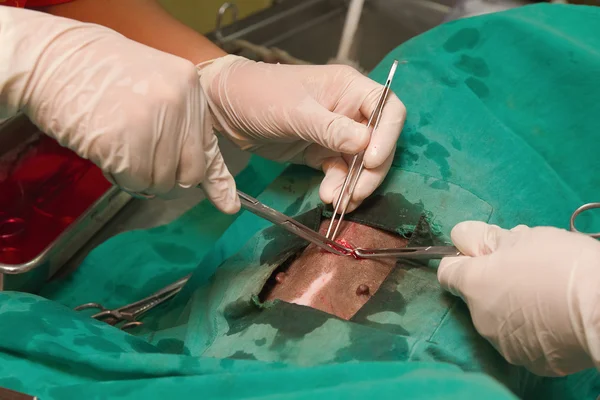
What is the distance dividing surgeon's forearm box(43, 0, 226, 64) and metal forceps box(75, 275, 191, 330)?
0.68 m

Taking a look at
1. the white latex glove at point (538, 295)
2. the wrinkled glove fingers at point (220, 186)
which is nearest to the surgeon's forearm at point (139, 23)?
the wrinkled glove fingers at point (220, 186)

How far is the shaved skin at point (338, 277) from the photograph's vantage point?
3.56 feet

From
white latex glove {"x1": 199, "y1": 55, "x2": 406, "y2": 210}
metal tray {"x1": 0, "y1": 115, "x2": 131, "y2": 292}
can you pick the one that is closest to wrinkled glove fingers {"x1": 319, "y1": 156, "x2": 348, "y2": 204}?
white latex glove {"x1": 199, "y1": 55, "x2": 406, "y2": 210}

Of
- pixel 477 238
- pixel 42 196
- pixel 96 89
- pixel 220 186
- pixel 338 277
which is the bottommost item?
pixel 42 196

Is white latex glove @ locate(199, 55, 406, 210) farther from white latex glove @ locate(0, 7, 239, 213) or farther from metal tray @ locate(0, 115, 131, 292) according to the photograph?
metal tray @ locate(0, 115, 131, 292)

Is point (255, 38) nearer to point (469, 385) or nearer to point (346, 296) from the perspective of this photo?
point (346, 296)

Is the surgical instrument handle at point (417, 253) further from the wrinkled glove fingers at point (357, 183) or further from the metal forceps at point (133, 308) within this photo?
the metal forceps at point (133, 308)

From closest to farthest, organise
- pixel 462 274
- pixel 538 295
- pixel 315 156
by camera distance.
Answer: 1. pixel 538 295
2. pixel 462 274
3. pixel 315 156

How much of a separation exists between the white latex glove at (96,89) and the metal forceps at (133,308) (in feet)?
1.79

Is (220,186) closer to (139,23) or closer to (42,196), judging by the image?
(139,23)

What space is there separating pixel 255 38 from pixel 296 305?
140cm

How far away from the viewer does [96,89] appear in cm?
90

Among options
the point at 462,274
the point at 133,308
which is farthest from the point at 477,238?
the point at 133,308

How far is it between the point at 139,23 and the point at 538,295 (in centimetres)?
130
